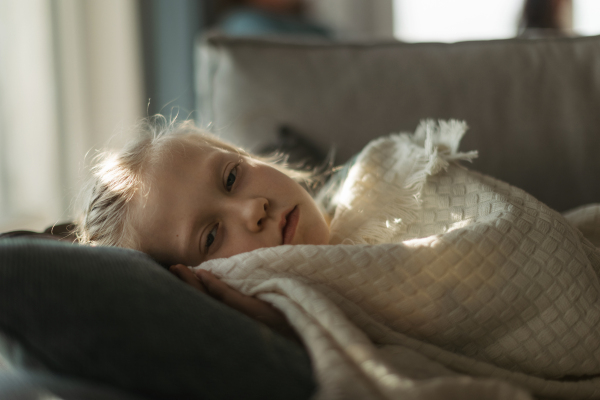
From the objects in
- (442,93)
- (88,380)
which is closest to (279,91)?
(442,93)

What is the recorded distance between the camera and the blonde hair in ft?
2.62

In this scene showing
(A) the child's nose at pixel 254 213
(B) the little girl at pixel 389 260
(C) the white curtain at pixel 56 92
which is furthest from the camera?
(C) the white curtain at pixel 56 92

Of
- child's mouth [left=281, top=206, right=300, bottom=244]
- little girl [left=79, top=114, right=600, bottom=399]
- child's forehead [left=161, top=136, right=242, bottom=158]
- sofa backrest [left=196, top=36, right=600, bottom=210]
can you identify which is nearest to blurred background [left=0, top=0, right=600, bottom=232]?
sofa backrest [left=196, top=36, right=600, bottom=210]

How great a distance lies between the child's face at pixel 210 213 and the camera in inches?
29.9

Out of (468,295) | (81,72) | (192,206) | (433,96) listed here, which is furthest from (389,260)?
(81,72)

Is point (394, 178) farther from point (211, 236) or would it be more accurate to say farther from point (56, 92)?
point (56, 92)

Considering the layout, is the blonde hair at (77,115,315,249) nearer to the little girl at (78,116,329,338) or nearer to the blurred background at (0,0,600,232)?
the little girl at (78,116,329,338)

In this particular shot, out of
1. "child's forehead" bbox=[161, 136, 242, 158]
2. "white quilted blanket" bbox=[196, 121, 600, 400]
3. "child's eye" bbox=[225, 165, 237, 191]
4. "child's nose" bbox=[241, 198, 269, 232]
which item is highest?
"child's forehead" bbox=[161, 136, 242, 158]

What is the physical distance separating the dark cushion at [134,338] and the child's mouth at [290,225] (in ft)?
1.00

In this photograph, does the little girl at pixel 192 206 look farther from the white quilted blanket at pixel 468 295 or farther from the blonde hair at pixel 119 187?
the white quilted blanket at pixel 468 295

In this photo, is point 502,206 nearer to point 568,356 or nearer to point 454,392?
point 568,356

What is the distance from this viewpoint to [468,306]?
1.96ft

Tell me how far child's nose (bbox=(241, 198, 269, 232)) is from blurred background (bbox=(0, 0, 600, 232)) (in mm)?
463

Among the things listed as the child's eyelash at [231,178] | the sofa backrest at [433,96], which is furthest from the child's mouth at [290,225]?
the sofa backrest at [433,96]
